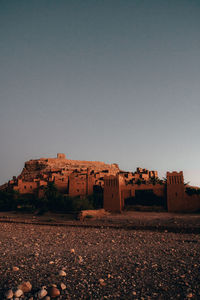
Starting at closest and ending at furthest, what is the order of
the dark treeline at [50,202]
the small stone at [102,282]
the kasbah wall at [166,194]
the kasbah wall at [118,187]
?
the small stone at [102,282] < the kasbah wall at [166,194] < the kasbah wall at [118,187] < the dark treeline at [50,202]

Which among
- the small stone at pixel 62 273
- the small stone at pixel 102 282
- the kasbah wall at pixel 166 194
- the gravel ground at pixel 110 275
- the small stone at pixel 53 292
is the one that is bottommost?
the gravel ground at pixel 110 275

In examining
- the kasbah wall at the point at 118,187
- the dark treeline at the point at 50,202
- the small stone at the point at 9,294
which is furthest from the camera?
the dark treeline at the point at 50,202

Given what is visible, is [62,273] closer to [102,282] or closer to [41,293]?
→ [102,282]

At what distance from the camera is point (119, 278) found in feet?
13.7

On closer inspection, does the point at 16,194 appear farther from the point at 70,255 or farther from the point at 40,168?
the point at 70,255

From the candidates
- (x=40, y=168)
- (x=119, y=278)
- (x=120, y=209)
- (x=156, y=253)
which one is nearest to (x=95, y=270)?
(x=119, y=278)

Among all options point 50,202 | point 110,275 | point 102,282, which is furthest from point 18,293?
point 50,202

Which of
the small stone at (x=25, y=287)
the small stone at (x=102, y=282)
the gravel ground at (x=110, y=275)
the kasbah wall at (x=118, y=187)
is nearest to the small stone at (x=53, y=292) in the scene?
the gravel ground at (x=110, y=275)

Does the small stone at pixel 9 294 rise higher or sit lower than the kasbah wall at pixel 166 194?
lower

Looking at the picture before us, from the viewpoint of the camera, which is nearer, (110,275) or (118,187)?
(110,275)

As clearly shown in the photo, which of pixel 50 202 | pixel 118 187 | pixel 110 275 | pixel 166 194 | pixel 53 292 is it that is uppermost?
pixel 118 187

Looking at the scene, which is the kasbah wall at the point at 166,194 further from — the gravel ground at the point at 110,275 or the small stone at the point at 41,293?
the small stone at the point at 41,293

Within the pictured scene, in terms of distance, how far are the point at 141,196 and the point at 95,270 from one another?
18570 millimetres

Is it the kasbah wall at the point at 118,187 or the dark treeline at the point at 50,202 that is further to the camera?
the dark treeline at the point at 50,202
